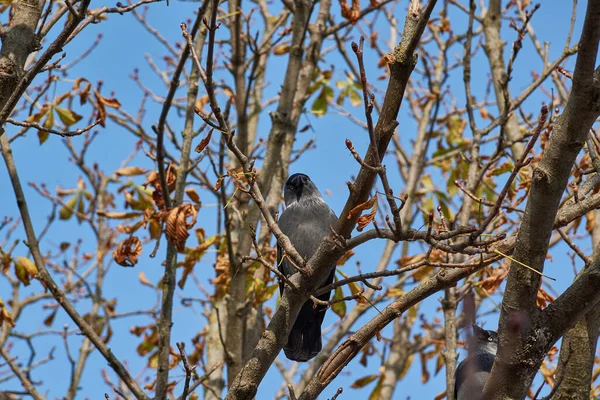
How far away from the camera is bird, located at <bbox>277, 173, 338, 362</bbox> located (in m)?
4.85

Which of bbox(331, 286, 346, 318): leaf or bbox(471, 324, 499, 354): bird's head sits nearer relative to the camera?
bbox(331, 286, 346, 318): leaf

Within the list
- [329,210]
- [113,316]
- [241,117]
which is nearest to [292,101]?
[241,117]

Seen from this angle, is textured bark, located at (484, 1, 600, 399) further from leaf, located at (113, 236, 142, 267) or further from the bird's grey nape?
the bird's grey nape

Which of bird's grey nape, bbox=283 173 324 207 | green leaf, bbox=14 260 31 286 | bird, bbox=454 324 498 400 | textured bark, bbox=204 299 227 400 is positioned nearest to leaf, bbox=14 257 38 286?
green leaf, bbox=14 260 31 286

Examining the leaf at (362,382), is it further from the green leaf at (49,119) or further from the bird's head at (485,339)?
the green leaf at (49,119)

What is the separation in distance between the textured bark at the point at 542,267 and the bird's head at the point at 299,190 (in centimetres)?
331

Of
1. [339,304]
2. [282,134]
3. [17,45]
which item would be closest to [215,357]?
[339,304]

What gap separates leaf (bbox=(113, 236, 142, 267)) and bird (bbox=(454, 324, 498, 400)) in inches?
85.6

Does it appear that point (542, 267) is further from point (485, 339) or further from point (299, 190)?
point (299, 190)

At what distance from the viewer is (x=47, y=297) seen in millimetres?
8492

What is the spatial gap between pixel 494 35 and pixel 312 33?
6.26ft

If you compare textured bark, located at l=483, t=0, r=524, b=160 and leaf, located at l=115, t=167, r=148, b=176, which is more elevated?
textured bark, located at l=483, t=0, r=524, b=160

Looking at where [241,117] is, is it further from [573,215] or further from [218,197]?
[573,215]

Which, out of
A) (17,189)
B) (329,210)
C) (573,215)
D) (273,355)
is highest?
(329,210)
